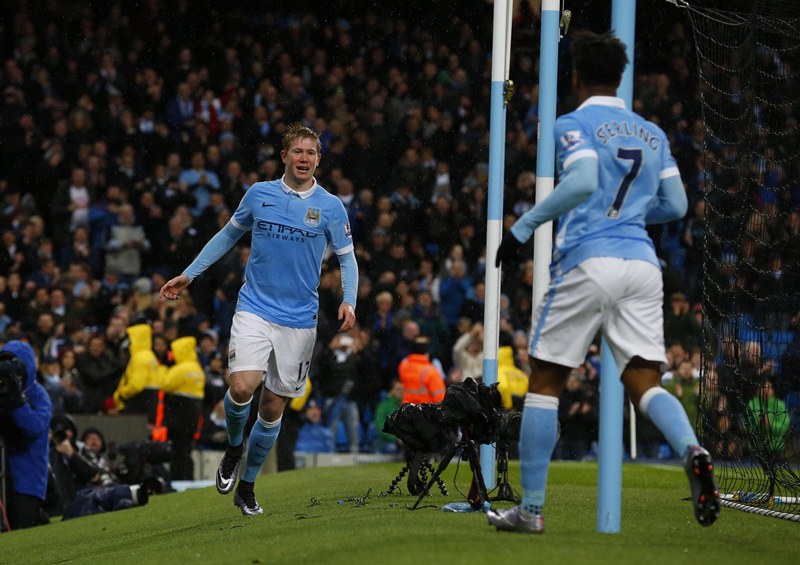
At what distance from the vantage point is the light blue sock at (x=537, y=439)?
561 cm

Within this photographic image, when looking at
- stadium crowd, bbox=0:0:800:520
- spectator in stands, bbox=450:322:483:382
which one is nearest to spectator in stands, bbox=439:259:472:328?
stadium crowd, bbox=0:0:800:520

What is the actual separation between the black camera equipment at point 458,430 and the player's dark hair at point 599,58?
86.7 inches

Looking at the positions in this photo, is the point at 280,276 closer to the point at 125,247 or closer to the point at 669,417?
the point at 669,417

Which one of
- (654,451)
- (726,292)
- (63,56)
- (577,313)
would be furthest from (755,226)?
(63,56)

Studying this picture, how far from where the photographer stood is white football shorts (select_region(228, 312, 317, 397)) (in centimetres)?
802

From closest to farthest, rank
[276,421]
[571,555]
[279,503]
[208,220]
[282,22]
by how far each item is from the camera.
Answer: [571,555] → [276,421] → [279,503] → [208,220] → [282,22]

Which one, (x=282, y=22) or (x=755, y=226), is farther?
(x=282, y=22)

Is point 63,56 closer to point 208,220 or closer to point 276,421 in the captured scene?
point 208,220

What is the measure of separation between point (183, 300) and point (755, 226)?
9.48 m

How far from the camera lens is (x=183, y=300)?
17875mm

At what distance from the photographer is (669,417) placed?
Result: 5453 millimetres

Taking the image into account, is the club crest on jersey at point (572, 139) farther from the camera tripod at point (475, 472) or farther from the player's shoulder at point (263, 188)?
the player's shoulder at point (263, 188)

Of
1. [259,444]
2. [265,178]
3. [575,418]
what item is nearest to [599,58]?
[259,444]

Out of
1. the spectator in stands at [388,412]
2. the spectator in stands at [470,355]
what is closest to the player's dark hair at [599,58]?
the spectator in stands at [388,412]
